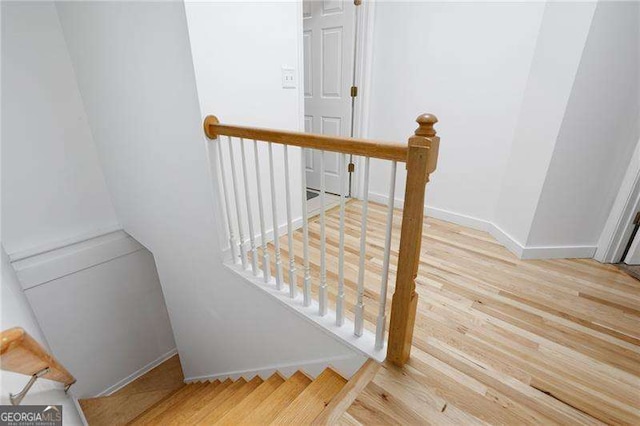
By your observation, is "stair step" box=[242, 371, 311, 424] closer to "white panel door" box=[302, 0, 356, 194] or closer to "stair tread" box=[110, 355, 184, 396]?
"white panel door" box=[302, 0, 356, 194]

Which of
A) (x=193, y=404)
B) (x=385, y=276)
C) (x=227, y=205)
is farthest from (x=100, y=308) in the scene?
(x=385, y=276)

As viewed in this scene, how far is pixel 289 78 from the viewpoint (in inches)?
85.3

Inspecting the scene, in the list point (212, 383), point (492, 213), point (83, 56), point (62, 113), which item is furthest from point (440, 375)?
point (62, 113)

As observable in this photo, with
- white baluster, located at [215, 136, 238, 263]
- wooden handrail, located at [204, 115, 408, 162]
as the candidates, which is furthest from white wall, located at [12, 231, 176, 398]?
wooden handrail, located at [204, 115, 408, 162]

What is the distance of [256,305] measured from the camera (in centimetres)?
192

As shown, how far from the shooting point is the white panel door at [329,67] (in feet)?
9.07

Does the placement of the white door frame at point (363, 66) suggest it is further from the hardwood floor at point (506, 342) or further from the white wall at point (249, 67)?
the hardwood floor at point (506, 342)

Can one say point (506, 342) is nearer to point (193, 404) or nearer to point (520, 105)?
point (520, 105)

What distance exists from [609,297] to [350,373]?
157 cm

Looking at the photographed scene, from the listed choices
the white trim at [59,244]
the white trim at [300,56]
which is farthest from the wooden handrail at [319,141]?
the white trim at [59,244]

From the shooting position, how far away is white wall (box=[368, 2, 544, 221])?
2.09m

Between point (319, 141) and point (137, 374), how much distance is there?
4.03m

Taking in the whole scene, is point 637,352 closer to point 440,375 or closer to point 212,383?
point 440,375

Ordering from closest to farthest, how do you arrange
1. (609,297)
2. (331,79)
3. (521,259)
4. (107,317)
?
1. (609,297)
2. (521,259)
3. (331,79)
4. (107,317)
